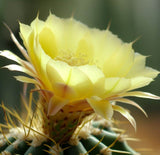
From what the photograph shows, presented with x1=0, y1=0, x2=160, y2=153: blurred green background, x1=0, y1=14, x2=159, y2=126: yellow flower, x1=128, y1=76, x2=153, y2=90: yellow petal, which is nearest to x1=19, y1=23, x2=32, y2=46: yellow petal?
x1=0, y1=14, x2=159, y2=126: yellow flower

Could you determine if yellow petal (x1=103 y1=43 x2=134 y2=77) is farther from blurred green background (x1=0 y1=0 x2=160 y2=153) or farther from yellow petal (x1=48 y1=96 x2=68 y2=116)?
blurred green background (x1=0 y1=0 x2=160 y2=153)

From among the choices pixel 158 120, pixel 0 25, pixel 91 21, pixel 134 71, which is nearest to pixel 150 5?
pixel 91 21

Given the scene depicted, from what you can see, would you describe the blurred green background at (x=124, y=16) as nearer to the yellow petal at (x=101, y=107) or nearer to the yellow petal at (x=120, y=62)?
the yellow petal at (x=120, y=62)

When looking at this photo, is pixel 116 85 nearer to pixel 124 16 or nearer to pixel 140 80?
pixel 140 80

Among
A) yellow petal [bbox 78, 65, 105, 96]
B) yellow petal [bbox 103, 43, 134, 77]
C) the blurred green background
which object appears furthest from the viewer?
the blurred green background

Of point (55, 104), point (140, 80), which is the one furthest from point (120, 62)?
point (55, 104)

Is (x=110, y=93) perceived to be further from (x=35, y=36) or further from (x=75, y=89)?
(x=35, y=36)

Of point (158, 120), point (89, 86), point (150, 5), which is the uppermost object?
point (150, 5)

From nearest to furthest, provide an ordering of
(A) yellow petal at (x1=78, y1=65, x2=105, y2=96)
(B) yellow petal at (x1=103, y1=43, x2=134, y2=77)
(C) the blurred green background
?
(A) yellow petal at (x1=78, y1=65, x2=105, y2=96) < (B) yellow petal at (x1=103, y1=43, x2=134, y2=77) < (C) the blurred green background
